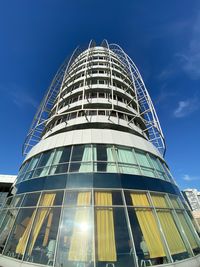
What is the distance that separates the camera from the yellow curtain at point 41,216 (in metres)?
8.63

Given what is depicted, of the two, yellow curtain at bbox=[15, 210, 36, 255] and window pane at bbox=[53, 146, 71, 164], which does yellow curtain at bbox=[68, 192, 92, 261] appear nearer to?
yellow curtain at bbox=[15, 210, 36, 255]

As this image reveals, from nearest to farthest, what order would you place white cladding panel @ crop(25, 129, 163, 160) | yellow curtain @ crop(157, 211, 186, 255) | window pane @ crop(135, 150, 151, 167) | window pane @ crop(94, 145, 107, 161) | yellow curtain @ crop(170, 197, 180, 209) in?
yellow curtain @ crop(157, 211, 186, 255)
yellow curtain @ crop(170, 197, 180, 209)
window pane @ crop(94, 145, 107, 161)
window pane @ crop(135, 150, 151, 167)
white cladding panel @ crop(25, 129, 163, 160)

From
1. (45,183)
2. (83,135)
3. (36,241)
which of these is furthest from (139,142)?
(36,241)

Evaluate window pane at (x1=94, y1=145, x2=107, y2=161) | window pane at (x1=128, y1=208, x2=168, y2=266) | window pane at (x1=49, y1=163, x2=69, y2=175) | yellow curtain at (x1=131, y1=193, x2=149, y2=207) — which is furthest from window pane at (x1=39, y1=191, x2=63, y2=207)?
yellow curtain at (x1=131, y1=193, x2=149, y2=207)

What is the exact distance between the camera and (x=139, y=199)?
10.3m

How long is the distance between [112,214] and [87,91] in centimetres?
1735

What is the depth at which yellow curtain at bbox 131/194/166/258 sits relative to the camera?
8.29m

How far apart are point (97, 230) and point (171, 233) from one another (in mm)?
4593

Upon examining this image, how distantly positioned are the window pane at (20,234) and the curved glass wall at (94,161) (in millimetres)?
2952

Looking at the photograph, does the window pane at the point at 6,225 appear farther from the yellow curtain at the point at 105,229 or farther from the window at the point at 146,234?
the window at the point at 146,234

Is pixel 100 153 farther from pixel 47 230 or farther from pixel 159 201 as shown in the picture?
pixel 47 230

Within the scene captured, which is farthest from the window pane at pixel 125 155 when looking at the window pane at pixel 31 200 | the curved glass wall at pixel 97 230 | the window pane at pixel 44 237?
the window pane at pixel 31 200

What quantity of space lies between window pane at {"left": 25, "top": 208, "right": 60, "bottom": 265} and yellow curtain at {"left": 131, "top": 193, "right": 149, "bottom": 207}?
4666 millimetres

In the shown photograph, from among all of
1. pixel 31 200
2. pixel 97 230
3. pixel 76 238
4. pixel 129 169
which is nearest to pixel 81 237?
pixel 76 238
